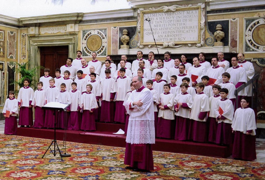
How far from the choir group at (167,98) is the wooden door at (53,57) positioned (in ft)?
9.46

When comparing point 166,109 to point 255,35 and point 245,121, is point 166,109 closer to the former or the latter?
point 245,121

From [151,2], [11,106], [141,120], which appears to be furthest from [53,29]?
[141,120]

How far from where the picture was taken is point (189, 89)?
30.3 ft

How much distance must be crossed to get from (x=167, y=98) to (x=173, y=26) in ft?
14.4

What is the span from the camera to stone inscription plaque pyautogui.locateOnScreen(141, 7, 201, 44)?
12203mm

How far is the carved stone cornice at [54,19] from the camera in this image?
1424 centimetres

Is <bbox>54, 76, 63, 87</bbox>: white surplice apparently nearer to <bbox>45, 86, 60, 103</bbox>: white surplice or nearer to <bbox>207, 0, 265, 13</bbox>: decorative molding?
<bbox>45, 86, 60, 103</bbox>: white surplice

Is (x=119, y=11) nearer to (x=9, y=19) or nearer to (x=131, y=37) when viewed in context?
(x=131, y=37)

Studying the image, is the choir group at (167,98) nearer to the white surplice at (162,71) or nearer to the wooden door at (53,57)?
the white surplice at (162,71)

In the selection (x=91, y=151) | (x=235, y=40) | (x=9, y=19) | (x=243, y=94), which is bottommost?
(x=91, y=151)

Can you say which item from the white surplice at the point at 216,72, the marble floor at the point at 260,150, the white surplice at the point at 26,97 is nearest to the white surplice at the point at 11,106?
the white surplice at the point at 26,97

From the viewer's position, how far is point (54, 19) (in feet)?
48.0

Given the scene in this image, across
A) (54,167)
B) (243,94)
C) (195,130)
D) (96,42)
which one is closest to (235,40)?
(243,94)

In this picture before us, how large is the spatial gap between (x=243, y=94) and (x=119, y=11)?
608cm
